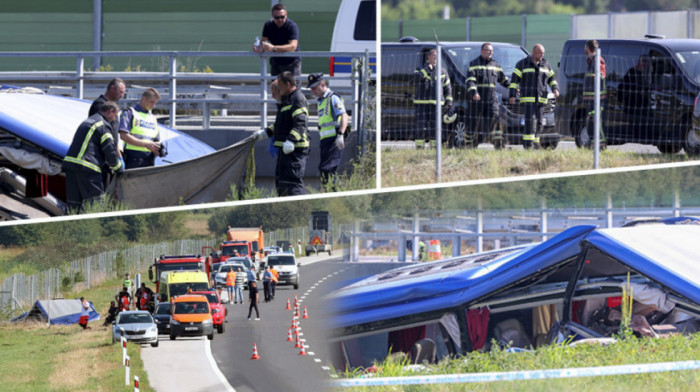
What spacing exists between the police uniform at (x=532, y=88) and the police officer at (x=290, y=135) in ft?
11.3

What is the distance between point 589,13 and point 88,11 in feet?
37.9

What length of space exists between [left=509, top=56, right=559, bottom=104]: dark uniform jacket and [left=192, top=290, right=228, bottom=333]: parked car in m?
4.68

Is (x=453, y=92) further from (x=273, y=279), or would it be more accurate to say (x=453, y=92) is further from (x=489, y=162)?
(x=273, y=279)

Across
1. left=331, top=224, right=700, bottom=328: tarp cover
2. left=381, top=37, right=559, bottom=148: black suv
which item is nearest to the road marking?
left=381, top=37, right=559, bottom=148: black suv

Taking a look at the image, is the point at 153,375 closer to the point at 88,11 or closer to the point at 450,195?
the point at 450,195

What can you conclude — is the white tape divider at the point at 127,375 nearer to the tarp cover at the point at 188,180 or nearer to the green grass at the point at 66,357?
the green grass at the point at 66,357

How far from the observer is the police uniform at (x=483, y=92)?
43.0 feet

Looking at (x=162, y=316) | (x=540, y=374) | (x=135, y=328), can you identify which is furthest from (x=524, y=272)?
(x=135, y=328)

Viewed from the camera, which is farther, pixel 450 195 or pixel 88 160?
pixel 450 195

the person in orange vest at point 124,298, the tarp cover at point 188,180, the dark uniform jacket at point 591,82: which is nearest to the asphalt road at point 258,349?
the person in orange vest at point 124,298

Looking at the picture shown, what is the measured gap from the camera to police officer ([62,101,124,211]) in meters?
10.3

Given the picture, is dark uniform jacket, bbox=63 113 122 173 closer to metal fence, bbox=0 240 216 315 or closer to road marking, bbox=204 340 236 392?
metal fence, bbox=0 240 216 315

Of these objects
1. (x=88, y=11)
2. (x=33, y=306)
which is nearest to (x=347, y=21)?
(x=88, y=11)

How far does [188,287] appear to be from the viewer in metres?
13.3
